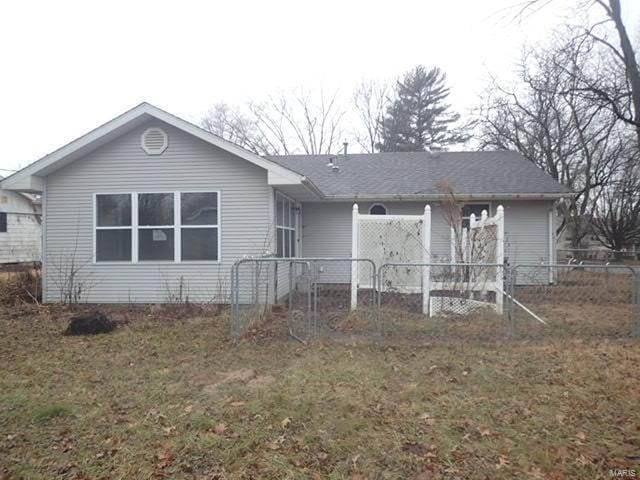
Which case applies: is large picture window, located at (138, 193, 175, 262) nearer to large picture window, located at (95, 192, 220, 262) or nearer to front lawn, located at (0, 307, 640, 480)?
large picture window, located at (95, 192, 220, 262)

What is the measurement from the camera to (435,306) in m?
7.08

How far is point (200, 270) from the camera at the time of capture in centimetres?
855

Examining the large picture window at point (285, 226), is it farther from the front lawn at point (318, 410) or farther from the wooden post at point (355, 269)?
the front lawn at point (318, 410)

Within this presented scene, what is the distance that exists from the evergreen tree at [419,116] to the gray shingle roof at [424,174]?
1463cm

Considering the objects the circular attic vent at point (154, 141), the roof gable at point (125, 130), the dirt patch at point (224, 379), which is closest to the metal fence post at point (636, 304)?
the dirt patch at point (224, 379)

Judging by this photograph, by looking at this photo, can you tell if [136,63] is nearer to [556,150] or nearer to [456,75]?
[556,150]

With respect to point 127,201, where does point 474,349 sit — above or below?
below

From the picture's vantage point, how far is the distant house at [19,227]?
800 inches

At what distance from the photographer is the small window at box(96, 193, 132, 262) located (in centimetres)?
864

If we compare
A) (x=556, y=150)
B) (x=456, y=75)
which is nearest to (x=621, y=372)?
(x=556, y=150)

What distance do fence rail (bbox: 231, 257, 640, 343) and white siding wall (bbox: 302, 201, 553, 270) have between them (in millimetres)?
3349

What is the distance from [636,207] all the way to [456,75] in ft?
49.6

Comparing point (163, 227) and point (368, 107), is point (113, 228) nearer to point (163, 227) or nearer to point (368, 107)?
point (163, 227)

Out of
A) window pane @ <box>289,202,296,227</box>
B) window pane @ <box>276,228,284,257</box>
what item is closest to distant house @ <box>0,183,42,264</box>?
window pane @ <box>289,202,296,227</box>
